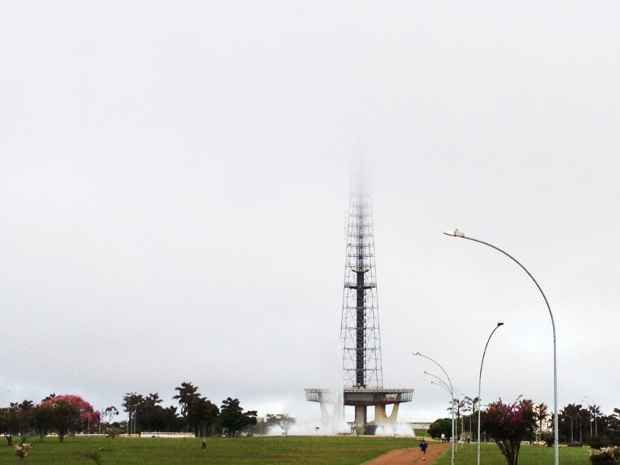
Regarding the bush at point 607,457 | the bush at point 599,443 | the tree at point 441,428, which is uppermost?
the bush at point 607,457

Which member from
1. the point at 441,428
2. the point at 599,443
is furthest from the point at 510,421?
the point at 441,428

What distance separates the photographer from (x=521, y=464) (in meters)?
74.7

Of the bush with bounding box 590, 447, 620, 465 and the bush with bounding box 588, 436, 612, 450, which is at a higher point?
the bush with bounding box 590, 447, 620, 465

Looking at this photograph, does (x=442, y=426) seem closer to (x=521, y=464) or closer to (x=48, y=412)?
(x=48, y=412)

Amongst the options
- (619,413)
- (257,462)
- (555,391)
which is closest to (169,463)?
(257,462)

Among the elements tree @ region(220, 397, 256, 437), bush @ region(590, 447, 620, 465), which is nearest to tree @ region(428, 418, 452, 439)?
tree @ region(220, 397, 256, 437)

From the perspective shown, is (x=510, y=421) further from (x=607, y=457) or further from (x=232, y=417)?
(x=232, y=417)

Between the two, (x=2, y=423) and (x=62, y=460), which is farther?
(x=2, y=423)

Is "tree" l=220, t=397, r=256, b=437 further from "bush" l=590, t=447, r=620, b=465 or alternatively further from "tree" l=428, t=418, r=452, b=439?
"bush" l=590, t=447, r=620, b=465

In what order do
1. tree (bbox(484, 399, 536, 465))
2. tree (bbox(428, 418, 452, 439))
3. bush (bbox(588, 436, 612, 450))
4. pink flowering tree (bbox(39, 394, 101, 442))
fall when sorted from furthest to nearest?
tree (bbox(428, 418, 452, 439)) → pink flowering tree (bbox(39, 394, 101, 442)) → bush (bbox(588, 436, 612, 450)) → tree (bbox(484, 399, 536, 465))

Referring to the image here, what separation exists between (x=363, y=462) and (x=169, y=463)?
48.5ft

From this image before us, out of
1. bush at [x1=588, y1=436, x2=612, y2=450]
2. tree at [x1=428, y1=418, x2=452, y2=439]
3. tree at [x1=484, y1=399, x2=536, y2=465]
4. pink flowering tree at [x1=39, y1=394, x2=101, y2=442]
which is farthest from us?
tree at [x1=428, y1=418, x2=452, y2=439]

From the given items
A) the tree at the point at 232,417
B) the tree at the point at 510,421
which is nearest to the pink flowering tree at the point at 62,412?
the tree at the point at 232,417

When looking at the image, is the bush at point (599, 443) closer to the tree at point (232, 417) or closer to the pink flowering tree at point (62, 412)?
the pink flowering tree at point (62, 412)
